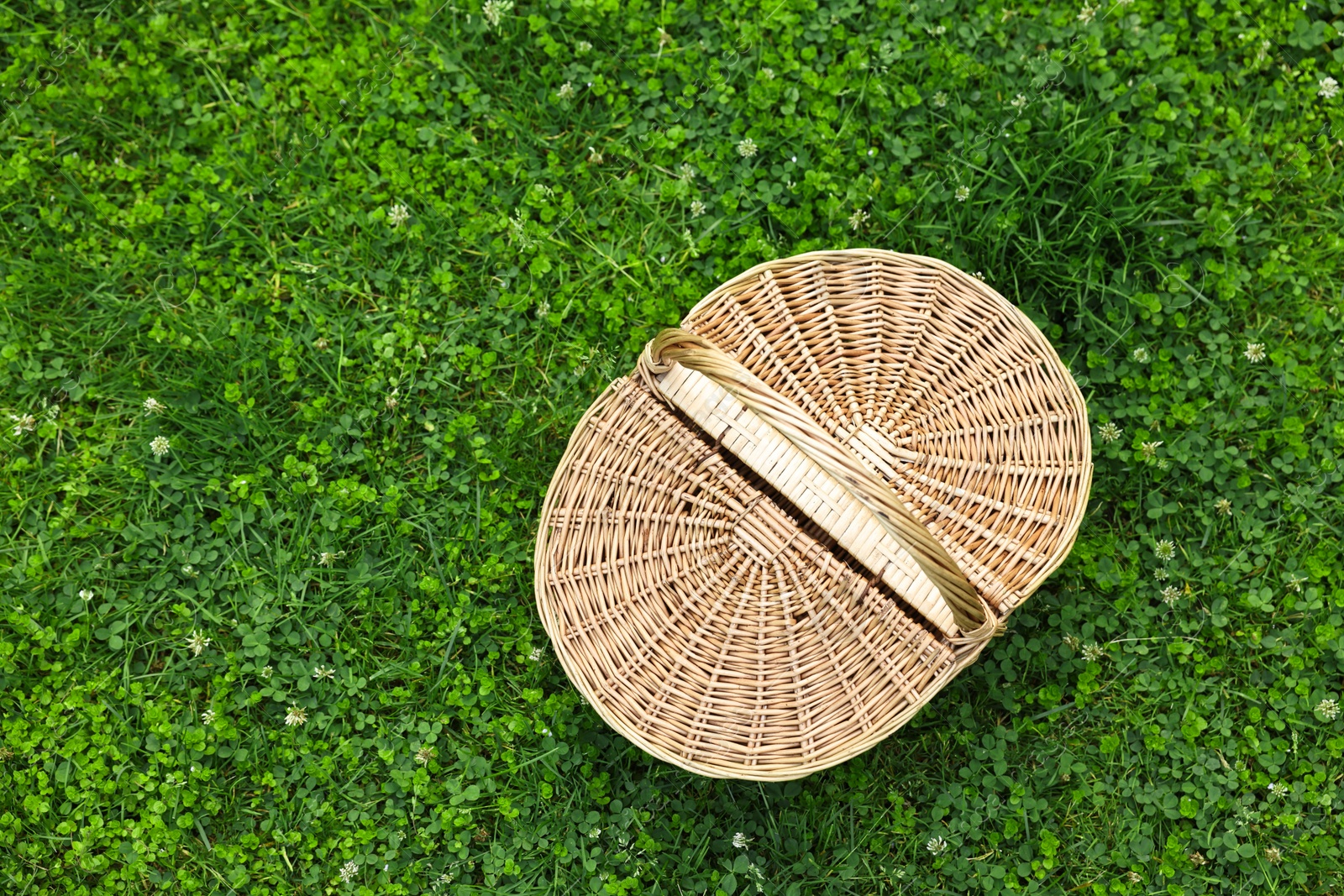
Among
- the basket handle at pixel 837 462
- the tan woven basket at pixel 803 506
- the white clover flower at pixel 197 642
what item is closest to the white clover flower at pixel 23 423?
the white clover flower at pixel 197 642

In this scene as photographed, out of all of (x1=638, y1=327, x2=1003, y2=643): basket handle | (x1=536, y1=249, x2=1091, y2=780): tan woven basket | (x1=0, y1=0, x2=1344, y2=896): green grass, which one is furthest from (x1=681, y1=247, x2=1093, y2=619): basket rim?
(x1=0, y1=0, x2=1344, y2=896): green grass

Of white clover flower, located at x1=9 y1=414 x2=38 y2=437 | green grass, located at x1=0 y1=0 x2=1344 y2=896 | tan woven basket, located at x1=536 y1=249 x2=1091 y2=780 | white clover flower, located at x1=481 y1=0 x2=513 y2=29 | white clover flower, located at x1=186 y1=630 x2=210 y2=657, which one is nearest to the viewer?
tan woven basket, located at x1=536 y1=249 x2=1091 y2=780

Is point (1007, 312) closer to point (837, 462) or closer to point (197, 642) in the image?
point (837, 462)

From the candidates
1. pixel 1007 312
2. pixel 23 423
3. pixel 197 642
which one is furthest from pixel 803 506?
pixel 23 423

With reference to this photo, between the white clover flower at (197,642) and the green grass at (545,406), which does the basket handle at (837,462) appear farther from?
the white clover flower at (197,642)

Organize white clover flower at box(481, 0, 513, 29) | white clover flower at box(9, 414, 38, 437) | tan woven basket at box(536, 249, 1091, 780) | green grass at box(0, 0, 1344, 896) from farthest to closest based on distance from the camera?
white clover flower at box(481, 0, 513, 29) < white clover flower at box(9, 414, 38, 437) < green grass at box(0, 0, 1344, 896) < tan woven basket at box(536, 249, 1091, 780)

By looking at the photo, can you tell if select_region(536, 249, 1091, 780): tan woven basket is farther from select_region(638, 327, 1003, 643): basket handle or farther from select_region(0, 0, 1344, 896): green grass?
select_region(0, 0, 1344, 896): green grass

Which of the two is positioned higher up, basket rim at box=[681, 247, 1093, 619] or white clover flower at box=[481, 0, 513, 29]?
white clover flower at box=[481, 0, 513, 29]

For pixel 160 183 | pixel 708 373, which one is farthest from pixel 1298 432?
pixel 160 183
